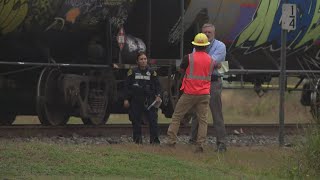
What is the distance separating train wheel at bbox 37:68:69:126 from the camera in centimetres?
1477

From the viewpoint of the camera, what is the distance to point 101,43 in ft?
50.3

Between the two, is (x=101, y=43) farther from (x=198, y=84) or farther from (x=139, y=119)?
(x=198, y=84)

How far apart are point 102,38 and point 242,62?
3921mm

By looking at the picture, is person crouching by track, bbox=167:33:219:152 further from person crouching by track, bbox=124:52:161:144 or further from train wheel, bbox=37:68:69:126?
train wheel, bbox=37:68:69:126

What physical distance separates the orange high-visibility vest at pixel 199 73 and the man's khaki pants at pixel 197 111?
11cm

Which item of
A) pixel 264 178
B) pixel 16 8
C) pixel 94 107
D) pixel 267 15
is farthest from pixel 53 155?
pixel 267 15

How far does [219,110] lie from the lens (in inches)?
496

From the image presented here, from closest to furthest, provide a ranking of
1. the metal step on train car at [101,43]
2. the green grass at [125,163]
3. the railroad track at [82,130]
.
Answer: the green grass at [125,163], the railroad track at [82,130], the metal step on train car at [101,43]

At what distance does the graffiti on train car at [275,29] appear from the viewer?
16703 mm

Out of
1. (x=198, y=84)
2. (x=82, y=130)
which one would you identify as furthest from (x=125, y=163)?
(x=82, y=130)

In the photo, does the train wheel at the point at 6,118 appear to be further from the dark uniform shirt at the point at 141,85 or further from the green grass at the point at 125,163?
the green grass at the point at 125,163

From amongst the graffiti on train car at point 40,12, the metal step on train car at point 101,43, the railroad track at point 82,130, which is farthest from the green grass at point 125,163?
the metal step on train car at point 101,43

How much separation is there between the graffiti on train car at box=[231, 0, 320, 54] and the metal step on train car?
0.02 m

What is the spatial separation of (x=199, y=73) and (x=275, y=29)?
5526mm
